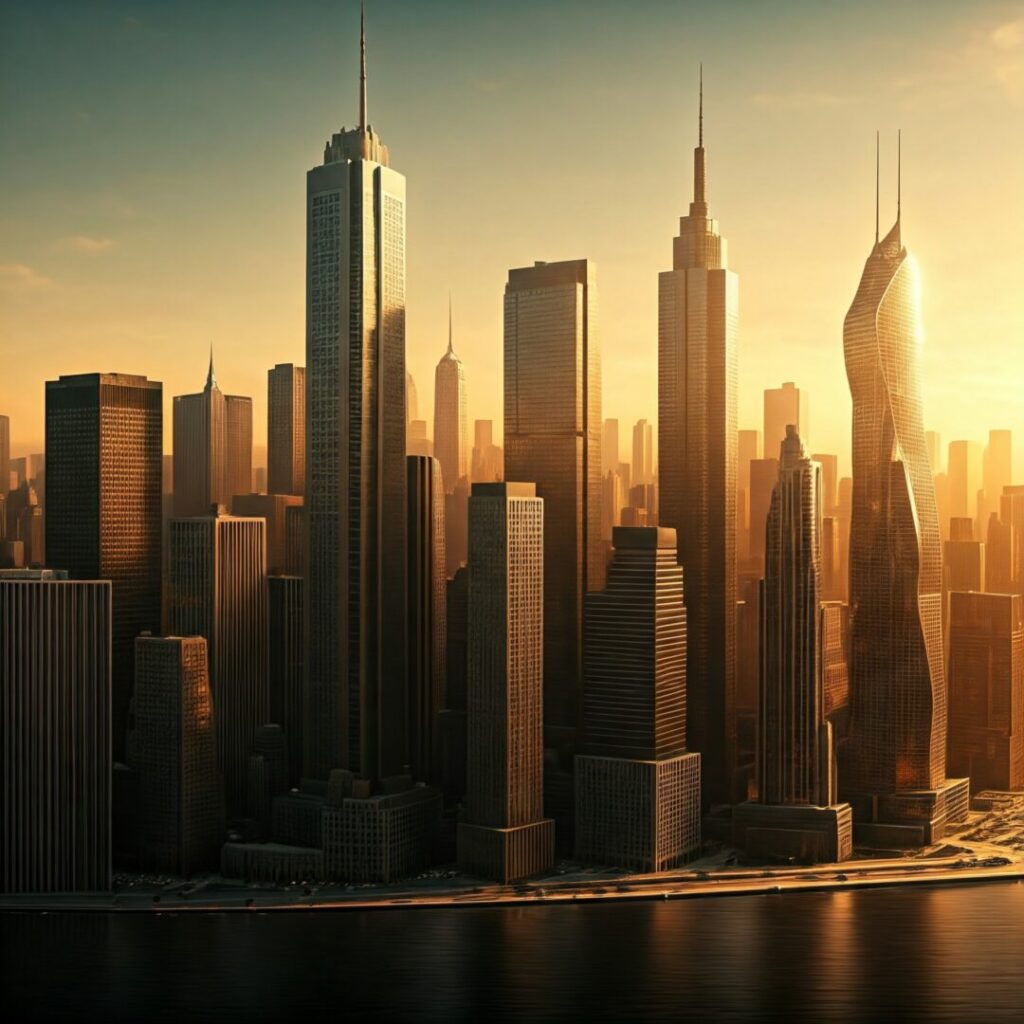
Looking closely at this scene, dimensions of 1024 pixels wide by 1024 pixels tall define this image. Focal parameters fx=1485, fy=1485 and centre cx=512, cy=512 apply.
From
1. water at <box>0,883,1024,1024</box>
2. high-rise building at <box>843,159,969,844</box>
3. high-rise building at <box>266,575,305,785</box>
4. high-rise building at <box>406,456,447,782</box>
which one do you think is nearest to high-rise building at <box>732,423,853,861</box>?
water at <box>0,883,1024,1024</box>

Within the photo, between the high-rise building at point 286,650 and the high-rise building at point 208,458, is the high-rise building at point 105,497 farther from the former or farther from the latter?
the high-rise building at point 286,650

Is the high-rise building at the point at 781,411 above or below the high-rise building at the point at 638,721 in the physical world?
above

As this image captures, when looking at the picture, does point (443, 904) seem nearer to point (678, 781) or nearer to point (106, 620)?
point (678, 781)

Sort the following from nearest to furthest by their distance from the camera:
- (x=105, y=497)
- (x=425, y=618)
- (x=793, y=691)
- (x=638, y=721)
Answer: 1. (x=638, y=721)
2. (x=793, y=691)
3. (x=425, y=618)
4. (x=105, y=497)

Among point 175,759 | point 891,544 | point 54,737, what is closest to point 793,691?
point 891,544

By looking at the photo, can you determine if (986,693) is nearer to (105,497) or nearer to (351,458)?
(351,458)

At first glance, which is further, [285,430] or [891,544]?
[285,430]

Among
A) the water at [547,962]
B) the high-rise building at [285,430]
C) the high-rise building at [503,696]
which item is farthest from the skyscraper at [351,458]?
the water at [547,962]
